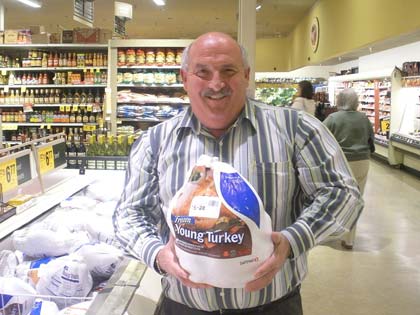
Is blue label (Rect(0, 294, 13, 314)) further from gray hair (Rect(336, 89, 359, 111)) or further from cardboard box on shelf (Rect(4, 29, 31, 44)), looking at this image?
cardboard box on shelf (Rect(4, 29, 31, 44))

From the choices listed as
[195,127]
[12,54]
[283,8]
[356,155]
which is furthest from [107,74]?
[283,8]

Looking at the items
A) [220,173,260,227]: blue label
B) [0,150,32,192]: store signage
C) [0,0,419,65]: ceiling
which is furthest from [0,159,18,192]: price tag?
[0,0,419,65]: ceiling

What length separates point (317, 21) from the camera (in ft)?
48.5

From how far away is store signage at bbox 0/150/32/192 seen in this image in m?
2.50

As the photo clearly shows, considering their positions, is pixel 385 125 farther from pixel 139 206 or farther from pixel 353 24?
pixel 139 206

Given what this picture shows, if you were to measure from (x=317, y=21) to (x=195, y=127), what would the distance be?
560 inches

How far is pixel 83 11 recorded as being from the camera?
31.2ft

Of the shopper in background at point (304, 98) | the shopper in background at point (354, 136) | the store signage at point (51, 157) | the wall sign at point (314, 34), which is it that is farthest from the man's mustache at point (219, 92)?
the wall sign at point (314, 34)

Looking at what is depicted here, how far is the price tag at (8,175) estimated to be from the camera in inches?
97.8

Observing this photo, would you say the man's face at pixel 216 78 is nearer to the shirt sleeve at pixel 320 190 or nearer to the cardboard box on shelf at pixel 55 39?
the shirt sleeve at pixel 320 190

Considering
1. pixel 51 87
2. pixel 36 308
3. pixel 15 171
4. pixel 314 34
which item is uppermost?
pixel 314 34

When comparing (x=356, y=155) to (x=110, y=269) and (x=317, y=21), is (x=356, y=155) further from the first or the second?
(x=317, y=21)

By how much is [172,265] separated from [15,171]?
1.68 m

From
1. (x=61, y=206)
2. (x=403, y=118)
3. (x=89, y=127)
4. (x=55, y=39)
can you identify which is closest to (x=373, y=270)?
(x=61, y=206)
